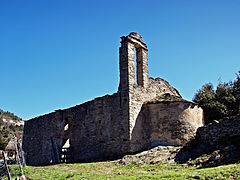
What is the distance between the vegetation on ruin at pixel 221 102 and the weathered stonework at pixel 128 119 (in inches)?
121

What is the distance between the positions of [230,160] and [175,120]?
7.12m

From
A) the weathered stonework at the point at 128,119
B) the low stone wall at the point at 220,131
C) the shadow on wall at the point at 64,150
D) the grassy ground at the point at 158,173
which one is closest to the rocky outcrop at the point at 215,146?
the low stone wall at the point at 220,131

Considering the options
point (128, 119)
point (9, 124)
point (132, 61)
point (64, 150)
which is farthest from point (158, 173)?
point (9, 124)

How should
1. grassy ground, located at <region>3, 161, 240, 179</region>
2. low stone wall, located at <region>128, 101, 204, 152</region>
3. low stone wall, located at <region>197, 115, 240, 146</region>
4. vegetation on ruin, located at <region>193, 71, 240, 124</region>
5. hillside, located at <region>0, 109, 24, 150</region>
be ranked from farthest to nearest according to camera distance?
1. hillside, located at <region>0, 109, 24, 150</region>
2. vegetation on ruin, located at <region>193, 71, 240, 124</region>
3. low stone wall, located at <region>128, 101, 204, 152</region>
4. low stone wall, located at <region>197, 115, 240, 146</region>
5. grassy ground, located at <region>3, 161, 240, 179</region>

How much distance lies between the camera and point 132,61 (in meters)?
19.4

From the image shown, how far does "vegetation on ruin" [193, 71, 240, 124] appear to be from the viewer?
20950 millimetres

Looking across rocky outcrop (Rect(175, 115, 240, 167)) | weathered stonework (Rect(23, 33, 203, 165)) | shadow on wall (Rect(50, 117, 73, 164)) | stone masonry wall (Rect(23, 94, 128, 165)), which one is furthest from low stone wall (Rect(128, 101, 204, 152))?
shadow on wall (Rect(50, 117, 73, 164))

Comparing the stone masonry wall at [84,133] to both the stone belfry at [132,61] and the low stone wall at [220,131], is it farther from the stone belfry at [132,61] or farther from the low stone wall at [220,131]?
the low stone wall at [220,131]

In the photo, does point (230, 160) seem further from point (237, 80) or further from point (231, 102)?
point (237, 80)

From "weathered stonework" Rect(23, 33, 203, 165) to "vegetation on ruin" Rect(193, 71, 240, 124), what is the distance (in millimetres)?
3077

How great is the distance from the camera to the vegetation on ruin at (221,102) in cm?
2095

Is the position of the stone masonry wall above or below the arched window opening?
below

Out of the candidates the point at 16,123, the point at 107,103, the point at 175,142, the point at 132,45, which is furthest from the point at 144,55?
the point at 16,123

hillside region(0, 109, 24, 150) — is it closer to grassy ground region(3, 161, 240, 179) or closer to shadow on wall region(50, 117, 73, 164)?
shadow on wall region(50, 117, 73, 164)
